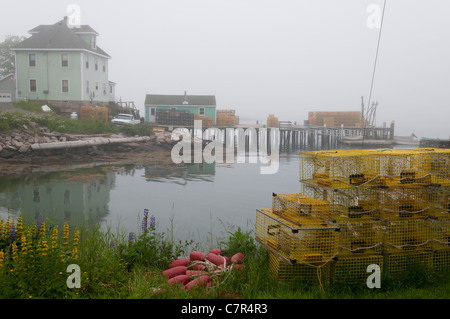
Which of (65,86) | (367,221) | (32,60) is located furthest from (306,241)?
(32,60)

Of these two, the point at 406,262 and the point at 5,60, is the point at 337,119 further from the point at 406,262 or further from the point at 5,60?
the point at 406,262

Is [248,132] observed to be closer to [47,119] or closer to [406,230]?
[47,119]

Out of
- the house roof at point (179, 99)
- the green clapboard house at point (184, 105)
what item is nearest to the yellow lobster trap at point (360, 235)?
the green clapboard house at point (184, 105)

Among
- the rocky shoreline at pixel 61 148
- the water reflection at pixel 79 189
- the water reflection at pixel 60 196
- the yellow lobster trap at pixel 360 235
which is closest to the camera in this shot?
the yellow lobster trap at pixel 360 235

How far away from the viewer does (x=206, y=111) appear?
5566 centimetres

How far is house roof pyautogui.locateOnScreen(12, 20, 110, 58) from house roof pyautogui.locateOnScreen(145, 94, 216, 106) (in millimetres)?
13316

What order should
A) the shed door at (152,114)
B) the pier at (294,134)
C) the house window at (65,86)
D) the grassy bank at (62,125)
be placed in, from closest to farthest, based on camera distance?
the grassy bank at (62,125), the house window at (65,86), the pier at (294,134), the shed door at (152,114)

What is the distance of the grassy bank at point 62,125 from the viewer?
98.5ft

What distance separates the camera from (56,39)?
41375 mm

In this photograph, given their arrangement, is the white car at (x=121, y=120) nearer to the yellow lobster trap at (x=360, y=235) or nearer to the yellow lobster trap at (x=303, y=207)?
the yellow lobster trap at (x=303, y=207)

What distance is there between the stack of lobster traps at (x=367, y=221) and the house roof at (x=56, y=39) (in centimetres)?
3947

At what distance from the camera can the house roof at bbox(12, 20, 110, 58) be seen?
134 feet

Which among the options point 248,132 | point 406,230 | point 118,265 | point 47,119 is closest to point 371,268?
point 406,230
